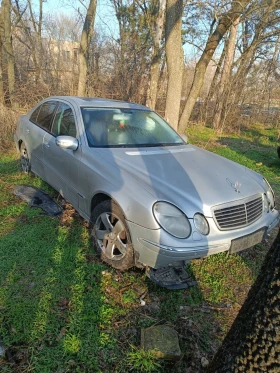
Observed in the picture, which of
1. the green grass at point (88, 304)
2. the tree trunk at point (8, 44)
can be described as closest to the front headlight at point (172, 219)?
the green grass at point (88, 304)

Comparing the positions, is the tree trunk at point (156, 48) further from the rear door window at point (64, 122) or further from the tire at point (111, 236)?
the tire at point (111, 236)

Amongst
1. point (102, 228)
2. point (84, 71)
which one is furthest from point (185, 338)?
point (84, 71)

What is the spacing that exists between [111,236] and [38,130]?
8.18ft

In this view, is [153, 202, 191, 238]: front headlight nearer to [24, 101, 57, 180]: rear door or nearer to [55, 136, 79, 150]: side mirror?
[55, 136, 79, 150]: side mirror

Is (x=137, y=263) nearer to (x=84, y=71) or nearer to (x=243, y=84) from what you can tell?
(x=84, y=71)

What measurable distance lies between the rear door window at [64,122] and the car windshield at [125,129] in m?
0.21

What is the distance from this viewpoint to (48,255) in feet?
9.58

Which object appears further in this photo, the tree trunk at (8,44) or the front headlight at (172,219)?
the tree trunk at (8,44)

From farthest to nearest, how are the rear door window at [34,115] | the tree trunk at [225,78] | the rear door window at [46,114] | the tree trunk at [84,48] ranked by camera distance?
the tree trunk at [225,78]
the tree trunk at [84,48]
the rear door window at [34,115]
the rear door window at [46,114]

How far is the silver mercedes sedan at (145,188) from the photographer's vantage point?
7.59ft

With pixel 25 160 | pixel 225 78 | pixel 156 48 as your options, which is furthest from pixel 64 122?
pixel 225 78

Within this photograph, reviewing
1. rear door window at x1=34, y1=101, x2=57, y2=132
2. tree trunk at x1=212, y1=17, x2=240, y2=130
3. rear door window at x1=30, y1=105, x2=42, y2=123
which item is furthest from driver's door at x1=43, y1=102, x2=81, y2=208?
tree trunk at x1=212, y1=17, x2=240, y2=130

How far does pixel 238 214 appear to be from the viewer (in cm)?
258

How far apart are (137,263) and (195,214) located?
0.72 meters
